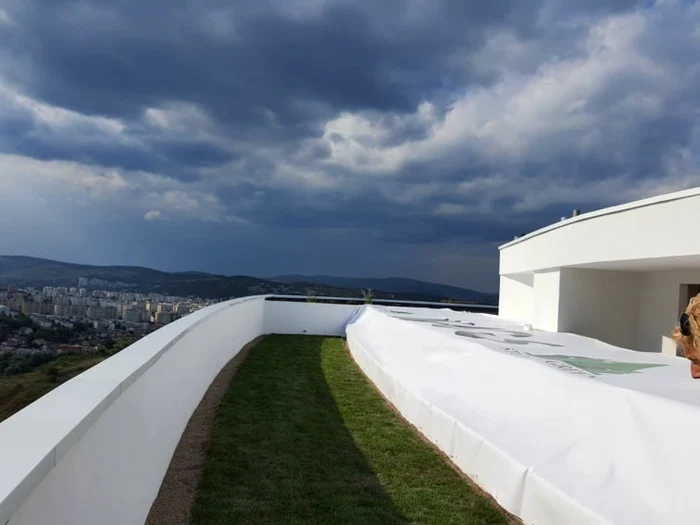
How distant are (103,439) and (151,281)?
45.3ft

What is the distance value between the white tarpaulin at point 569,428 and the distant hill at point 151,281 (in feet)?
26.2

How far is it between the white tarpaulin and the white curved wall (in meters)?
2.46

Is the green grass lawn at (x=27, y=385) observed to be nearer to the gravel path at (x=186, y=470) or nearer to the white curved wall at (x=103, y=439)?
the white curved wall at (x=103, y=439)

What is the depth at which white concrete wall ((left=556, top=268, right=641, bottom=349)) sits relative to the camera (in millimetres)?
Result: 9484

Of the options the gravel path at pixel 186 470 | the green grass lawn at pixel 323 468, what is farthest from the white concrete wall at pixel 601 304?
the gravel path at pixel 186 470

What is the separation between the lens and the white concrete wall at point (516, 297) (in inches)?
548

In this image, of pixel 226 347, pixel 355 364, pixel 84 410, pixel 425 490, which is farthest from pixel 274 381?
pixel 84 410

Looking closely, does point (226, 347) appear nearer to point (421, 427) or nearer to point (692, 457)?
point (421, 427)

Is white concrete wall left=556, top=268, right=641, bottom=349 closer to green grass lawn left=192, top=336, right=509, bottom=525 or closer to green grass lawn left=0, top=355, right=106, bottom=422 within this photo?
green grass lawn left=192, top=336, right=509, bottom=525

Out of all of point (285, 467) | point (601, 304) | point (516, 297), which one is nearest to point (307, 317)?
point (516, 297)

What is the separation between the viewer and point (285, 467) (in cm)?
476

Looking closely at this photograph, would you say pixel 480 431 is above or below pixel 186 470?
above

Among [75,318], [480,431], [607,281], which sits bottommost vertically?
[480,431]

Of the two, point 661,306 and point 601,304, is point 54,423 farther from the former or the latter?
point 661,306
